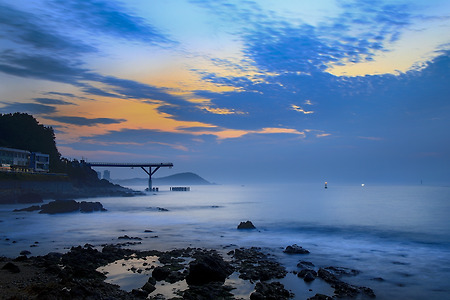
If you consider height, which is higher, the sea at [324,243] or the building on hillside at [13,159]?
the building on hillside at [13,159]

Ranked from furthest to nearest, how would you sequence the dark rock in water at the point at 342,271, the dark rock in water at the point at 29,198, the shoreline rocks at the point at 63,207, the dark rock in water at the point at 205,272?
the dark rock in water at the point at 29,198 < the shoreline rocks at the point at 63,207 < the dark rock in water at the point at 342,271 < the dark rock in water at the point at 205,272

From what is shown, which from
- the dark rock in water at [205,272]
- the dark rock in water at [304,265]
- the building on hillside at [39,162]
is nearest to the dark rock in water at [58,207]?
the building on hillside at [39,162]

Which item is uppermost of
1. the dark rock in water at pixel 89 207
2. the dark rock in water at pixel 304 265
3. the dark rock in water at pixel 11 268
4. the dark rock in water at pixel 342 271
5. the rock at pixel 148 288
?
the dark rock in water at pixel 11 268

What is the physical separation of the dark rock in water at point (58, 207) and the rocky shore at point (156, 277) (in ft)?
104

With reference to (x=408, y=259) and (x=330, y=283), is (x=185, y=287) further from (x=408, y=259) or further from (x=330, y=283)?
(x=408, y=259)

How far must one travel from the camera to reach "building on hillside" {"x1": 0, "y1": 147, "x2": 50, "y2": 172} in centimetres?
6906

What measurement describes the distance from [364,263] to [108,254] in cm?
1562

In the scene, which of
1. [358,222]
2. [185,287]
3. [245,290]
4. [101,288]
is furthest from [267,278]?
[358,222]

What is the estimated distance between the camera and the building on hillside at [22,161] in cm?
6906

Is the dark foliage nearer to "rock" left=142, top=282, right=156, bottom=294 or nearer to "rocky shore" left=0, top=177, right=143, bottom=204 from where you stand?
"rocky shore" left=0, top=177, right=143, bottom=204

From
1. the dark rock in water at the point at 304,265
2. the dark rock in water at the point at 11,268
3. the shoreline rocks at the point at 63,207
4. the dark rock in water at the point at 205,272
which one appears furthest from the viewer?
the shoreline rocks at the point at 63,207

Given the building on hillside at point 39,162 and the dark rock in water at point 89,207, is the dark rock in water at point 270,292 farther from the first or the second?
the building on hillside at point 39,162

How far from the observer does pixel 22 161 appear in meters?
75.6

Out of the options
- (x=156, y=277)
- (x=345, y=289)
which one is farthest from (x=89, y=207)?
(x=345, y=289)
